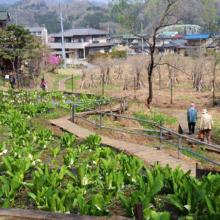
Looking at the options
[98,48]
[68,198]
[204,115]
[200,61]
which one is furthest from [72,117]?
[98,48]

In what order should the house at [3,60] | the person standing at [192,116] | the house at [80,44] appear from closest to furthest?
1. the person standing at [192,116]
2. the house at [3,60]
3. the house at [80,44]

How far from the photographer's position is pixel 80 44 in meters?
60.8

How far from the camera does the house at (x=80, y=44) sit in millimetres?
61250

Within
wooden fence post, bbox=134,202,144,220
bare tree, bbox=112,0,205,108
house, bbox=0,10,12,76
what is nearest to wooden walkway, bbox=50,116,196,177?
wooden fence post, bbox=134,202,144,220

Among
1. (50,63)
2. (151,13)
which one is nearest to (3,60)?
(50,63)

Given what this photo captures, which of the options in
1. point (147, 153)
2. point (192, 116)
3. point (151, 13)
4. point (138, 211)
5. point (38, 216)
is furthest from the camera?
point (151, 13)

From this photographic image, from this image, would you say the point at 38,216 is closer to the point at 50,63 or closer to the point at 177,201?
the point at 177,201

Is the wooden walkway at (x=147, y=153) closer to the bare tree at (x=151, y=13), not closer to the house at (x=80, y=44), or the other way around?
the bare tree at (x=151, y=13)

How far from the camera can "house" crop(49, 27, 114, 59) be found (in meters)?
61.2

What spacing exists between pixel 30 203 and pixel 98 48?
5960 cm

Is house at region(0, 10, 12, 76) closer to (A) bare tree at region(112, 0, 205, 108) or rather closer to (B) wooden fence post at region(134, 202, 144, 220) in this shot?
(A) bare tree at region(112, 0, 205, 108)

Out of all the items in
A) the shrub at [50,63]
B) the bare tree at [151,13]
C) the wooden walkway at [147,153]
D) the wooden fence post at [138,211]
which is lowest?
the wooden walkway at [147,153]

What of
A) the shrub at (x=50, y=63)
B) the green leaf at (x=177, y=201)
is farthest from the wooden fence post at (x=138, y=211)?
the shrub at (x=50, y=63)

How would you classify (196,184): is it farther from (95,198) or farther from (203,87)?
(203,87)
